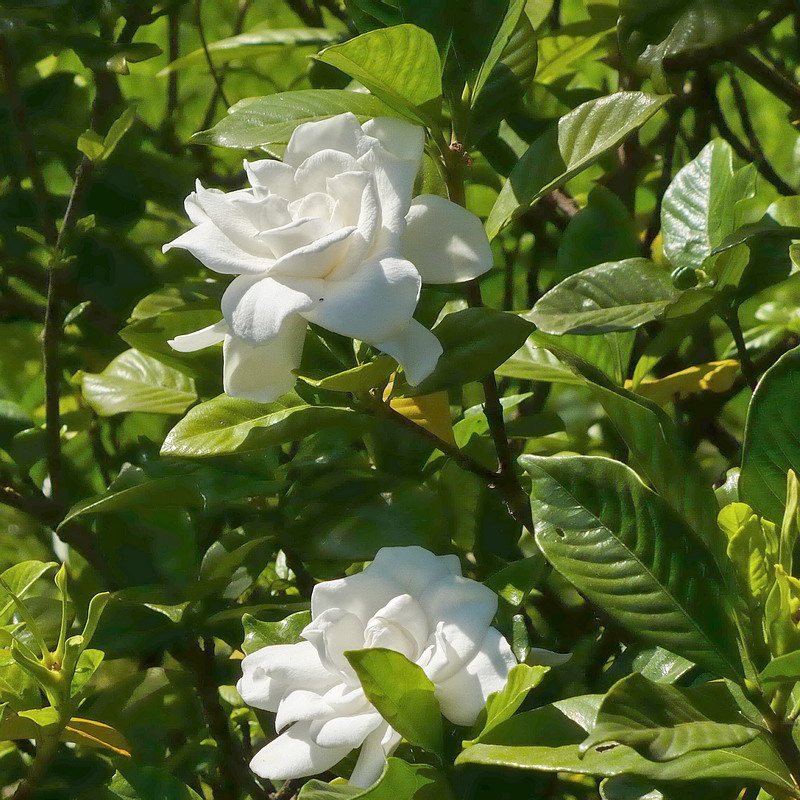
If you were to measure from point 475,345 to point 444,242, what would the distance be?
0.08m

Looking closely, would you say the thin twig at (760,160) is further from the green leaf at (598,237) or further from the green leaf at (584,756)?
the green leaf at (584,756)

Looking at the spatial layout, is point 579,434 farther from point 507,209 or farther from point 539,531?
point 539,531

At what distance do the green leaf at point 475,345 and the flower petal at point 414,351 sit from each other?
0.06 metres

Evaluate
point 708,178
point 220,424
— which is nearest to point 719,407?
point 708,178

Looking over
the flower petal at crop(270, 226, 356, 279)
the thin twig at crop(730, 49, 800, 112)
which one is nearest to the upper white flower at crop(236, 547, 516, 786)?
the flower petal at crop(270, 226, 356, 279)

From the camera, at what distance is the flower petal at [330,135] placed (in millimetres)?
767

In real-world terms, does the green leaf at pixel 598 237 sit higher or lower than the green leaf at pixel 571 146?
lower

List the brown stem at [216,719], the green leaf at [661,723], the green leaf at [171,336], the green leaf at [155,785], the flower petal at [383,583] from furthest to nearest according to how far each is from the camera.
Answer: the brown stem at [216,719] → the green leaf at [171,336] → the green leaf at [155,785] → the flower petal at [383,583] → the green leaf at [661,723]

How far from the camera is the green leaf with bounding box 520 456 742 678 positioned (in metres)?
0.65

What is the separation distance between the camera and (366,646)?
28.6 inches

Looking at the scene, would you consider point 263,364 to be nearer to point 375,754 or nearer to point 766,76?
point 375,754

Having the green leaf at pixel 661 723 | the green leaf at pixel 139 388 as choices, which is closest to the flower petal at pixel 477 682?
the green leaf at pixel 661 723

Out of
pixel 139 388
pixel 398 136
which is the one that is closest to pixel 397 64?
pixel 398 136

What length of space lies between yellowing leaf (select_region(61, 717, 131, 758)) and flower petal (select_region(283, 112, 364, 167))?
564mm
